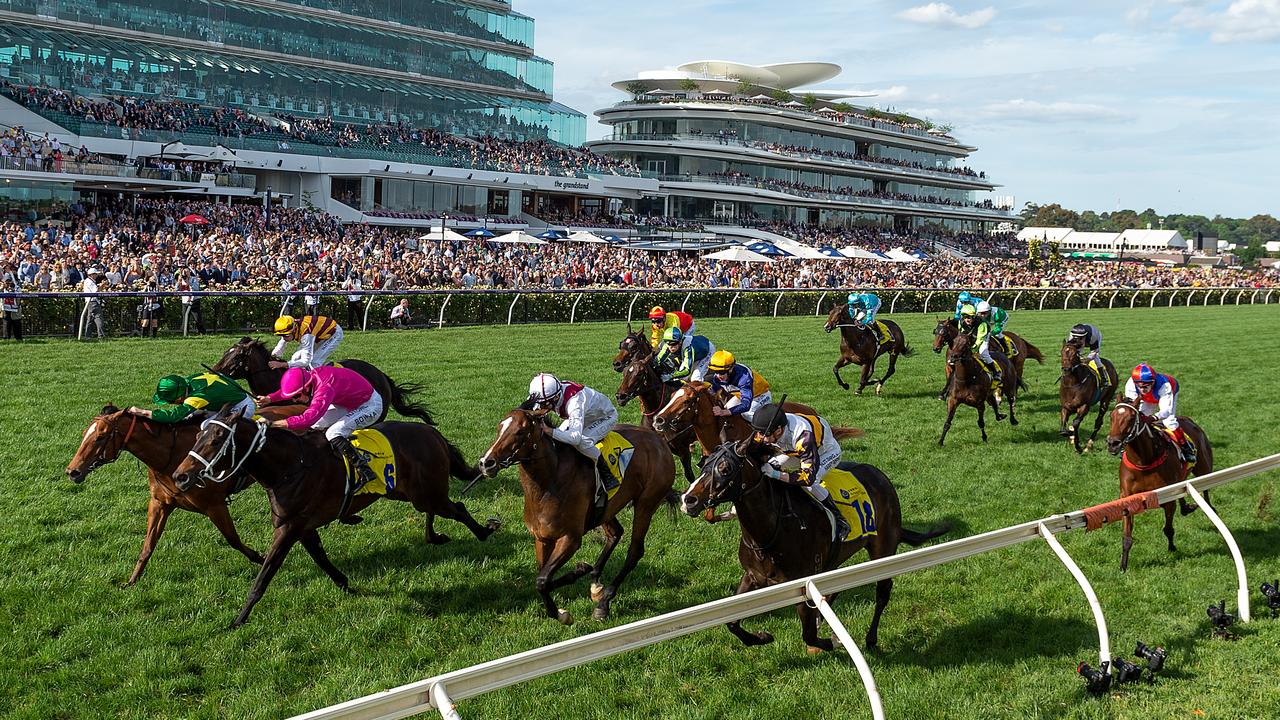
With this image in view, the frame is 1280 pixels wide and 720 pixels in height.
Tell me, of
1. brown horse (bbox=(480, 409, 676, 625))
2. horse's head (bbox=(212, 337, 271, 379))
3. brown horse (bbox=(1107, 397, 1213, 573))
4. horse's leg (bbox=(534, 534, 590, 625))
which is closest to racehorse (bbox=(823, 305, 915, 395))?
brown horse (bbox=(1107, 397, 1213, 573))

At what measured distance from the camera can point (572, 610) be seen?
568cm

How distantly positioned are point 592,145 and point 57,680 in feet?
207

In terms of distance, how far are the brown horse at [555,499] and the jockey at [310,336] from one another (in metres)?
2.53

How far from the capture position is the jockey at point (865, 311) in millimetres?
13141

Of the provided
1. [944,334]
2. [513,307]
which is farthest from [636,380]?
[513,307]

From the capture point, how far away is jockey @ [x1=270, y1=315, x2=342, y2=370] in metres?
7.26

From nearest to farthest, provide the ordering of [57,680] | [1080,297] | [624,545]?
[57,680] < [624,545] < [1080,297]

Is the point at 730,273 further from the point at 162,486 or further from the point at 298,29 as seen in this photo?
the point at 298,29

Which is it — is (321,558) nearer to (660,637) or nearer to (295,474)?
(295,474)

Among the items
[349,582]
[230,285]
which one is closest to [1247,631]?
[349,582]

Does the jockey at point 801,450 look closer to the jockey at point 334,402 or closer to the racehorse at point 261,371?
the jockey at point 334,402

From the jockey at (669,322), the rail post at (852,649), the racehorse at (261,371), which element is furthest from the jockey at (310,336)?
the rail post at (852,649)

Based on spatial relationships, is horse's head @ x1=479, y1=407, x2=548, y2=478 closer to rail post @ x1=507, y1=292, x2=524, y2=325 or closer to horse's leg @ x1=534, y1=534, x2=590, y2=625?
horse's leg @ x1=534, y1=534, x2=590, y2=625

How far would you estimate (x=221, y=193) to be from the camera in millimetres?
33375
